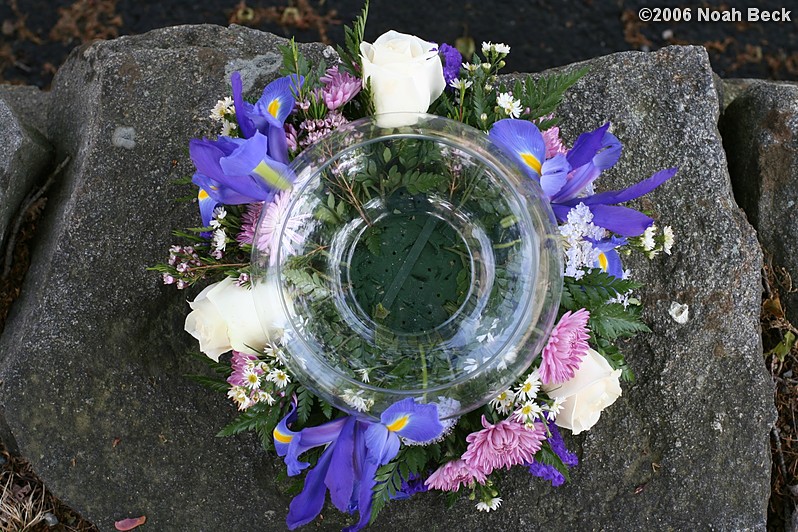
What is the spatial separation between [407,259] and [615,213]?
0.38m

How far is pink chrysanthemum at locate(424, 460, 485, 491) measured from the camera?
1.33 meters

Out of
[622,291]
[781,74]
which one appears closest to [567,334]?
[622,291]

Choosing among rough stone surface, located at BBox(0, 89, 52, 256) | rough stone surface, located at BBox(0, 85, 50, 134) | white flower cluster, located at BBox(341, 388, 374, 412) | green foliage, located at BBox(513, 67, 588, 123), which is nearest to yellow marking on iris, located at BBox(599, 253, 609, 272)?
green foliage, located at BBox(513, 67, 588, 123)

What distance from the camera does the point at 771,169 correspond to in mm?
1775

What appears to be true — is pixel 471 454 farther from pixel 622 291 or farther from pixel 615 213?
pixel 615 213

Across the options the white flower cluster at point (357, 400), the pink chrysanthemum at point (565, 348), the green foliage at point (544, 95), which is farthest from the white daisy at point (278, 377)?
the green foliage at point (544, 95)

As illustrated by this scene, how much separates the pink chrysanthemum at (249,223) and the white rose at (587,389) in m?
0.61

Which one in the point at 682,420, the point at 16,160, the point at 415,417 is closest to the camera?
the point at 415,417

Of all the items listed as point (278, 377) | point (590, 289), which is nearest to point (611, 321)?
point (590, 289)

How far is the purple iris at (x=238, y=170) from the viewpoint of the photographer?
3.72 ft

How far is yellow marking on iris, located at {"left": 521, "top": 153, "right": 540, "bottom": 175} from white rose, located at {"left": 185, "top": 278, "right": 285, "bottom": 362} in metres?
0.49

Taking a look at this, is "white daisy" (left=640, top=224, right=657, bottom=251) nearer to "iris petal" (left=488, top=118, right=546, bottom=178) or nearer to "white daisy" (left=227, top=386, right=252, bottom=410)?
"iris petal" (left=488, top=118, right=546, bottom=178)

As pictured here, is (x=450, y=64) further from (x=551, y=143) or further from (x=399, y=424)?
(x=399, y=424)

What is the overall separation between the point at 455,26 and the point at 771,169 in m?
1.13
